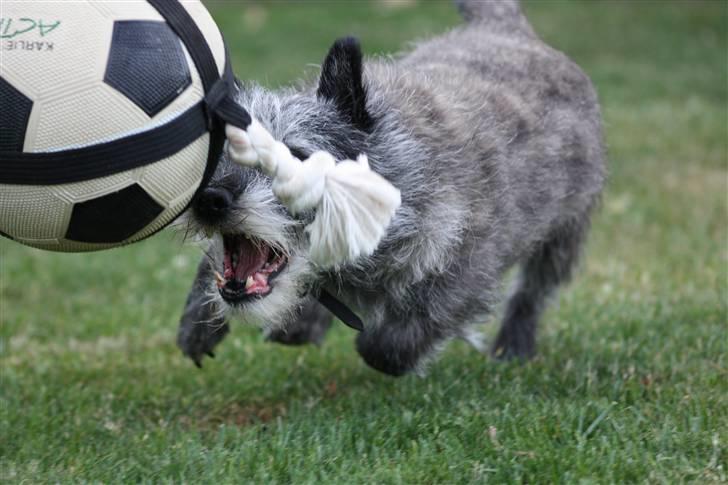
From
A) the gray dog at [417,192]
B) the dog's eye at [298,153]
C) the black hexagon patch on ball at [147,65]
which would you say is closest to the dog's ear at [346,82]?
the gray dog at [417,192]

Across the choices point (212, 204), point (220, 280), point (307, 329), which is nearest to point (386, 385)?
point (307, 329)

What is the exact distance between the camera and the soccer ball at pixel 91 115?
3.31 m

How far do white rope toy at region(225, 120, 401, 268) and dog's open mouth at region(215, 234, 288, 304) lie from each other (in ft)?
1.52

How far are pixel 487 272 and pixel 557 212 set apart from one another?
960 mm

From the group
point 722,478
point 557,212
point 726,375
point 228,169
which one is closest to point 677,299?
point 557,212

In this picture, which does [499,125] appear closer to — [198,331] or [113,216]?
[198,331]

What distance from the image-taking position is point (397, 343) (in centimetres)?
466

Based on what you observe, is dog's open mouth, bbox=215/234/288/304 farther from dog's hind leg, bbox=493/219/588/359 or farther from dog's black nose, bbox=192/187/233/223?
dog's hind leg, bbox=493/219/588/359

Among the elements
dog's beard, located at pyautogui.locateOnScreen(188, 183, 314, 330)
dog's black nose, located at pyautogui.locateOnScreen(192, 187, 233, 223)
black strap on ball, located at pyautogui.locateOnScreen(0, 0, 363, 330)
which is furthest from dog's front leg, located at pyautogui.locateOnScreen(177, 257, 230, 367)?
black strap on ball, located at pyautogui.locateOnScreen(0, 0, 363, 330)

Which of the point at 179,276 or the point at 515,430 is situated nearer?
the point at 515,430

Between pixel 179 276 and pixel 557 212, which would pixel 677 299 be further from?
pixel 179 276

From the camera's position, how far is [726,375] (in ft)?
15.7

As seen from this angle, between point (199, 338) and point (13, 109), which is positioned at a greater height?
point (13, 109)

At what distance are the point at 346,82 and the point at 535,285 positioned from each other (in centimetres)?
283
